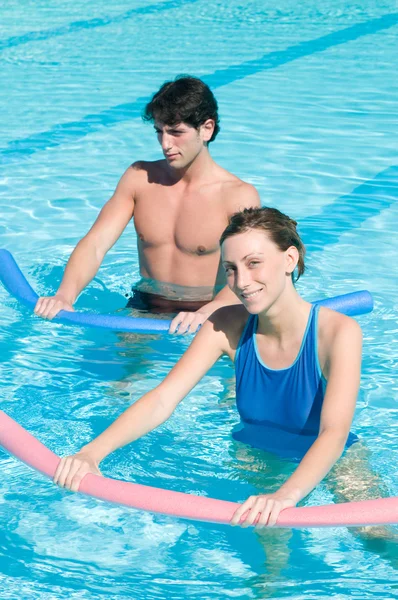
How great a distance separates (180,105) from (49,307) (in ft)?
3.85

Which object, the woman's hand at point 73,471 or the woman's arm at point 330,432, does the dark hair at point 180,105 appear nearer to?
the woman's arm at point 330,432

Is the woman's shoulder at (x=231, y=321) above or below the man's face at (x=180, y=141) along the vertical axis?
below

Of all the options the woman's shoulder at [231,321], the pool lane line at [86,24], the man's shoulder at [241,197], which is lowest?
the woman's shoulder at [231,321]

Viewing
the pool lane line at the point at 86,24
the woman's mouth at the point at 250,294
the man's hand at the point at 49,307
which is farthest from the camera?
the pool lane line at the point at 86,24

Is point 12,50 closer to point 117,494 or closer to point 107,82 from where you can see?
point 107,82

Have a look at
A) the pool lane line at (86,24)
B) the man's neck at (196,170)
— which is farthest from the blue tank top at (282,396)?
the pool lane line at (86,24)

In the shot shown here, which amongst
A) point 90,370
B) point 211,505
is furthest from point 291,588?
point 90,370

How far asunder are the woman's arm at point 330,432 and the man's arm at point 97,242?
6.08 feet

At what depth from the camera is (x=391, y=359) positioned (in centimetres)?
552

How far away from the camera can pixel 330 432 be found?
3465 mm

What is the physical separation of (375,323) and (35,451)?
2895 millimetres

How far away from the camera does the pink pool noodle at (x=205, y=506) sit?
311cm

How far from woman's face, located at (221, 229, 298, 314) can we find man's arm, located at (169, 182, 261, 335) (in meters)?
0.88

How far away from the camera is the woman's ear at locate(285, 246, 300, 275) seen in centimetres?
368
